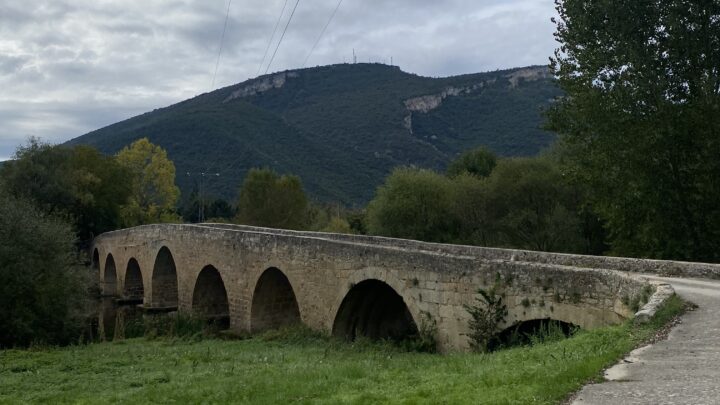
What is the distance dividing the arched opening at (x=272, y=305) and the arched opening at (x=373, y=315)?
4665mm

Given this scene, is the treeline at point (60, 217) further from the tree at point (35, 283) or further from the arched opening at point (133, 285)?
the arched opening at point (133, 285)

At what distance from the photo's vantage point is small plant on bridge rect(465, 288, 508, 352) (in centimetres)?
1051

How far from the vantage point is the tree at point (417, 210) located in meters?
34.0

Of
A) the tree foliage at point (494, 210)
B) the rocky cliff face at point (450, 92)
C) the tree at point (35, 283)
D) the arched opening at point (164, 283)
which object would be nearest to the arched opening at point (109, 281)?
the arched opening at point (164, 283)

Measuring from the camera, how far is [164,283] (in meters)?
32.3

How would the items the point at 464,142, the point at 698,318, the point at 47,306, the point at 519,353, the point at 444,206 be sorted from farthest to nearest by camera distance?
the point at 464,142
the point at 444,206
the point at 47,306
the point at 519,353
the point at 698,318

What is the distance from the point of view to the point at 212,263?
23859mm

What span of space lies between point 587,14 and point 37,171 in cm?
3538

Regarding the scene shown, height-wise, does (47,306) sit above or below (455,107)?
below

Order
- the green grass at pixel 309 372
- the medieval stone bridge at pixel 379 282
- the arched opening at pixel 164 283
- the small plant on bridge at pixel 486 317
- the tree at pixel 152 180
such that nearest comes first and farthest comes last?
the green grass at pixel 309 372
the medieval stone bridge at pixel 379 282
the small plant on bridge at pixel 486 317
the arched opening at pixel 164 283
the tree at pixel 152 180

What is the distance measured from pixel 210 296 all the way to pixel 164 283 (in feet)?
22.2

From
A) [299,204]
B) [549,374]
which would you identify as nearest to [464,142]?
[299,204]

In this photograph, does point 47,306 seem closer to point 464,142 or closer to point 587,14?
point 587,14

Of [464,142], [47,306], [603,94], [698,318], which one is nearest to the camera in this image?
[698,318]
